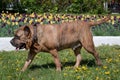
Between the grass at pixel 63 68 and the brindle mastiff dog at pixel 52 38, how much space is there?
0.28m

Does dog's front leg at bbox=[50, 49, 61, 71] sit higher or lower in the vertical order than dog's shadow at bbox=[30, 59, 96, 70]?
higher

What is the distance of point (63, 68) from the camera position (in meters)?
7.64

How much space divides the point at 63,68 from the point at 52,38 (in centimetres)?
94

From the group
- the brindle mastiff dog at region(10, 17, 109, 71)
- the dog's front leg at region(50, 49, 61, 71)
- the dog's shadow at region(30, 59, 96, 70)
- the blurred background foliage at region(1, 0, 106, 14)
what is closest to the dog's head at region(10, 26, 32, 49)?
the brindle mastiff dog at region(10, 17, 109, 71)

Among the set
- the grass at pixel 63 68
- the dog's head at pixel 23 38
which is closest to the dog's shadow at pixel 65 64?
the grass at pixel 63 68

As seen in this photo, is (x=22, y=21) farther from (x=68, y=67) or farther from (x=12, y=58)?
(x=68, y=67)

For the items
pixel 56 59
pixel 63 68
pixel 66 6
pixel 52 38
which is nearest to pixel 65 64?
pixel 63 68

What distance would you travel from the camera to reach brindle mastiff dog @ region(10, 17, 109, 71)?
674cm

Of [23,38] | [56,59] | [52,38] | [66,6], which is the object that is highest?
[23,38]

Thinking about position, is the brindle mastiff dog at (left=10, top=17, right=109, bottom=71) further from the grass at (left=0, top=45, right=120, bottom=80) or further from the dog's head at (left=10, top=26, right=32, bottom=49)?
the grass at (left=0, top=45, right=120, bottom=80)

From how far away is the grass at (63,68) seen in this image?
6809 mm

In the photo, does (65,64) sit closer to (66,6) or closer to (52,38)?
(52,38)

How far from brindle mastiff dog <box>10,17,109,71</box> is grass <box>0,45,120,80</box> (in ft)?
0.92

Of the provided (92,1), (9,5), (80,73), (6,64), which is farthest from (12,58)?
(9,5)
